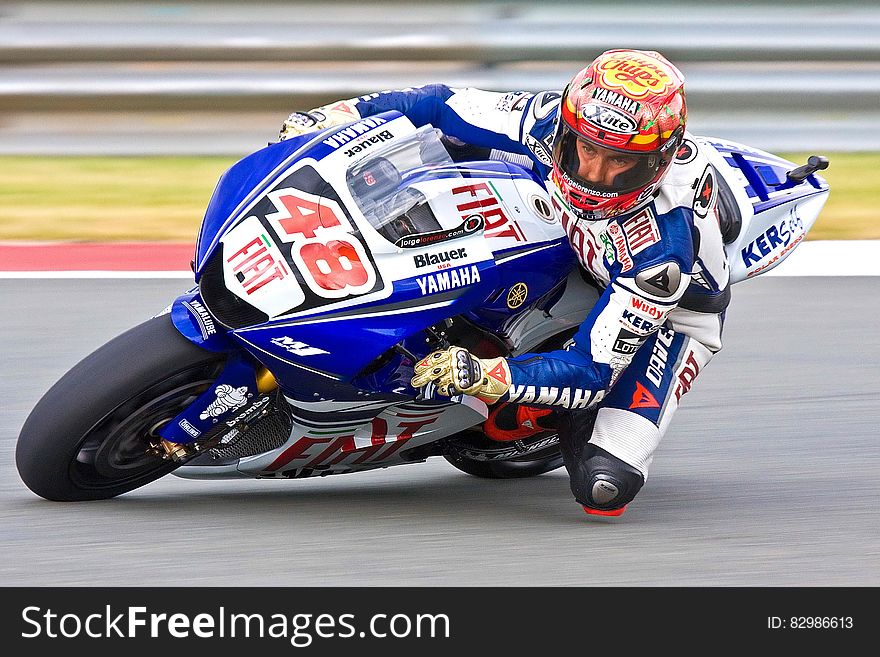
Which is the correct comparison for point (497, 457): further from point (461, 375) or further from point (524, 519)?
point (461, 375)

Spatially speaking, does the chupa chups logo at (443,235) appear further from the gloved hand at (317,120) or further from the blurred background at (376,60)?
the blurred background at (376,60)

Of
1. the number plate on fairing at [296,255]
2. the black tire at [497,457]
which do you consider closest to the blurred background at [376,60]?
the black tire at [497,457]

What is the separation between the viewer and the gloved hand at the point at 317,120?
3.74 metres

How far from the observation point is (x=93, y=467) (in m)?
3.72

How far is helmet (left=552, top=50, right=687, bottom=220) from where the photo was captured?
3.34 metres

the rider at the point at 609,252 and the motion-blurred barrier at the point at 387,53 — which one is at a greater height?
the rider at the point at 609,252

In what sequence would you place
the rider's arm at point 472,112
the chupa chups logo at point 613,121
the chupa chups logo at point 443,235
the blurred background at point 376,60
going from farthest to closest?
the blurred background at point 376,60 → the rider's arm at point 472,112 → the chupa chups logo at point 443,235 → the chupa chups logo at point 613,121

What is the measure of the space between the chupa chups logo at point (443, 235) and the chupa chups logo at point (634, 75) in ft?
1.58

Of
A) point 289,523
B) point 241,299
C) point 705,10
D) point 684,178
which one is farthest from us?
point 705,10

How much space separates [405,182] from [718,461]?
1.67 m

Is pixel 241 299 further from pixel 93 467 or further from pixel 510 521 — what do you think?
pixel 510 521

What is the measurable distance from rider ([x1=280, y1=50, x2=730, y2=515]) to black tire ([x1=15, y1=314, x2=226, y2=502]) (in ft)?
2.02

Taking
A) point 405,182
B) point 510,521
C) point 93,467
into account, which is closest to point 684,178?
point 405,182

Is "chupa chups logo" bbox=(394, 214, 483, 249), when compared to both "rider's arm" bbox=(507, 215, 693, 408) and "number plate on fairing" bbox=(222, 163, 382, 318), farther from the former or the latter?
"rider's arm" bbox=(507, 215, 693, 408)
